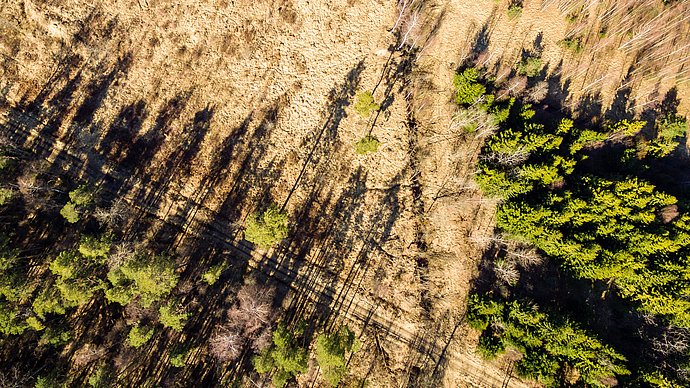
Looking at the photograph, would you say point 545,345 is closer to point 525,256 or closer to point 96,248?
point 525,256

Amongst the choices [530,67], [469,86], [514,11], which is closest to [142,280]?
[469,86]

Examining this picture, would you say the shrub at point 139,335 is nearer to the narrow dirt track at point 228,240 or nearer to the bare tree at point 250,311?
the bare tree at point 250,311

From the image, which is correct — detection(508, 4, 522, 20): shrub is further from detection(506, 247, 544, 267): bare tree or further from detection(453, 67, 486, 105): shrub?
detection(506, 247, 544, 267): bare tree

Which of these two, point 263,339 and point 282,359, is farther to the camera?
Result: point 263,339

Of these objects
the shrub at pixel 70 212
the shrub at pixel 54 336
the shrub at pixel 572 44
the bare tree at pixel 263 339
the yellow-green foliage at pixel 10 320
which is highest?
the shrub at pixel 572 44

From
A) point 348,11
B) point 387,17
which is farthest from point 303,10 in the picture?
point 387,17

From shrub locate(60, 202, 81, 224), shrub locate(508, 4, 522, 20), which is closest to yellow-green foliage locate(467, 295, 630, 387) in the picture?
shrub locate(508, 4, 522, 20)

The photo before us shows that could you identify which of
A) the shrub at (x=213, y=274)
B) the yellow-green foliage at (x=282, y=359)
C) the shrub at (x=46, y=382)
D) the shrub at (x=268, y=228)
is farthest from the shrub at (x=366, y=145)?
the shrub at (x=46, y=382)
